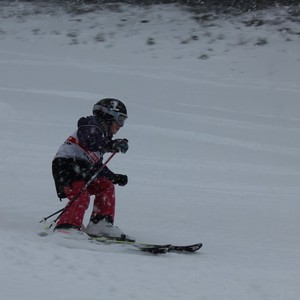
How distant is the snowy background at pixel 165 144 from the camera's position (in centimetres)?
466

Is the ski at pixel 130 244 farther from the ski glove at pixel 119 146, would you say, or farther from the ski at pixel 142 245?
the ski glove at pixel 119 146

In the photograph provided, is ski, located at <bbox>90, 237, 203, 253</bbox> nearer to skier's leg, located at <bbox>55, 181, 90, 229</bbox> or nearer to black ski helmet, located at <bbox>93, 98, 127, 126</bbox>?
skier's leg, located at <bbox>55, 181, 90, 229</bbox>

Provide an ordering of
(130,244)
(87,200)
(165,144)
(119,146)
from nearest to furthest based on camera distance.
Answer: (130,244) → (119,146) → (87,200) → (165,144)

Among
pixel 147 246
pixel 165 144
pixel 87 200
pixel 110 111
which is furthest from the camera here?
pixel 165 144

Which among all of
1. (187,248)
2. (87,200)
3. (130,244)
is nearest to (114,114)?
(87,200)

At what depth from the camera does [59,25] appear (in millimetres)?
19281

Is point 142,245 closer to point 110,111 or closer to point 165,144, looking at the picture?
point 110,111

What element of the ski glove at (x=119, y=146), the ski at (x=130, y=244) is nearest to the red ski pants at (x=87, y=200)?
the ski at (x=130, y=244)

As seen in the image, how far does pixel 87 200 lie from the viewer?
20.4ft

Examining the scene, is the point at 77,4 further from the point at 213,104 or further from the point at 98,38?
the point at 213,104

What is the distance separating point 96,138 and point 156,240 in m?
1.30

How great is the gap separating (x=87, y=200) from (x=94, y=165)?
0.42 metres

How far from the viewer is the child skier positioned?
6.18 m

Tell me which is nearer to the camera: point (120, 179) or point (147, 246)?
point (147, 246)
